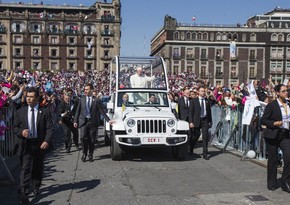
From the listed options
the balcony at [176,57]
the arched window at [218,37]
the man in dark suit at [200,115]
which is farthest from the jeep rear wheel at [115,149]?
the arched window at [218,37]

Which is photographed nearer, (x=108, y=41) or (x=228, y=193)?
(x=228, y=193)

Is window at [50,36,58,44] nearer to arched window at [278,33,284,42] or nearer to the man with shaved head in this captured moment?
arched window at [278,33,284,42]

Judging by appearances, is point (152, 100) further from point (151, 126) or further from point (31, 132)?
point (31, 132)

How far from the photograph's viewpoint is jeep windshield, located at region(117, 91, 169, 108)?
12625 mm

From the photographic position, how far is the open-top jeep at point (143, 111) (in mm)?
10984

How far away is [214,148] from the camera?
46.9 feet

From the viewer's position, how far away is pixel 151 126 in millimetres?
11047

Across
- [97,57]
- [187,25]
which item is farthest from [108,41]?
[187,25]

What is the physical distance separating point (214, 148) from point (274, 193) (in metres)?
6.53

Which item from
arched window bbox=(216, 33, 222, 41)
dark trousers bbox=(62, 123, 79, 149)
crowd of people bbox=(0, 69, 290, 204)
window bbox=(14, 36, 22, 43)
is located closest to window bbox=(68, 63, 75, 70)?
window bbox=(14, 36, 22, 43)

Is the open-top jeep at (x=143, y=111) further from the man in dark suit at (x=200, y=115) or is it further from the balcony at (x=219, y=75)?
the balcony at (x=219, y=75)

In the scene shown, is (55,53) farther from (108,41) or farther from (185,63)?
(185,63)

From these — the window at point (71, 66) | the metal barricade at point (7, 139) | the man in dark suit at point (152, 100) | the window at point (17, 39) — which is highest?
the window at point (17, 39)

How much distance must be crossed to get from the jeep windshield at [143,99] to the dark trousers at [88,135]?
1465 mm
